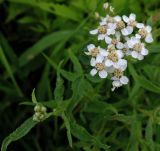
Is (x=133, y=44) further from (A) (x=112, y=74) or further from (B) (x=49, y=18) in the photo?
(B) (x=49, y=18)

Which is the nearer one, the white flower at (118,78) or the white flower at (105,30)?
the white flower at (118,78)

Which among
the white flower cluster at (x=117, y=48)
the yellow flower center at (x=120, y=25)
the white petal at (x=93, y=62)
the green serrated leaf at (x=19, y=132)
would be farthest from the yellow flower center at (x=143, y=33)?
the green serrated leaf at (x=19, y=132)

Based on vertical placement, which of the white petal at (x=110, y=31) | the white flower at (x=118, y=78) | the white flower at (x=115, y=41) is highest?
the white petal at (x=110, y=31)

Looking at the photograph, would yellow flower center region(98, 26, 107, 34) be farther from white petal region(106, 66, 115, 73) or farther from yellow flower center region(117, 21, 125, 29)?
white petal region(106, 66, 115, 73)

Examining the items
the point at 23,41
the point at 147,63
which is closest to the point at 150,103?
the point at 147,63

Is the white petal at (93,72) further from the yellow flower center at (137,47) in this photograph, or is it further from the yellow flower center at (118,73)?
the yellow flower center at (137,47)

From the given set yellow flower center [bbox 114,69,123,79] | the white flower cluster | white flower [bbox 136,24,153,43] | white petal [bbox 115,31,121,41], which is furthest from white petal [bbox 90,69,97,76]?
white flower [bbox 136,24,153,43]
